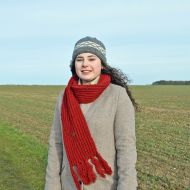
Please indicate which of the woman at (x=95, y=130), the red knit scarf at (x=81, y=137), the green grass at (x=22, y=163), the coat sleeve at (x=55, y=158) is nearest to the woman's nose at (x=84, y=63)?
the woman at (x=95, y=130)

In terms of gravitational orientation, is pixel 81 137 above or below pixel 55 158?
above

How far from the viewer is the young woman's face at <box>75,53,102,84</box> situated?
313cm

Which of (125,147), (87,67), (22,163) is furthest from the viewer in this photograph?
(22,163)

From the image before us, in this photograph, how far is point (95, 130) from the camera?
299 centimetres

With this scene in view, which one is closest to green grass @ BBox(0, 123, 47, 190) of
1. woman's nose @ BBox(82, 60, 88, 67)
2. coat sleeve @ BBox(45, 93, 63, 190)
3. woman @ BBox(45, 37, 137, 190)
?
coat sleeve @ BBox(45, 93, 63, 190)

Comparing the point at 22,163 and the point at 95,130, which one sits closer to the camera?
the point at 95,130

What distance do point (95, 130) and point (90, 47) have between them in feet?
1.78

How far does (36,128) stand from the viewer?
19.8 metres

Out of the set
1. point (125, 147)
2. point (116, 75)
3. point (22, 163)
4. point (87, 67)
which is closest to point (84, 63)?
point (87, 67)

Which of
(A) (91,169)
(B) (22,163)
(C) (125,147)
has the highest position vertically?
(C) (125,147)

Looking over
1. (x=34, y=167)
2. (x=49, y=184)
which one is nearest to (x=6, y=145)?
(x=34, y=167)

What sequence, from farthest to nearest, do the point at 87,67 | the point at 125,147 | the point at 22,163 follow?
the point at 22,163 → the point at 87,67 → the point at 125,147

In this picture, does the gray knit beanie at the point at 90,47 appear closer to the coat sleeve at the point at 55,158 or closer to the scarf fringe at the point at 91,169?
the coat sleeve at the point at 55,158

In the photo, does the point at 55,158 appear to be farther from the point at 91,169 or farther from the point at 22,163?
the point at 22,163
